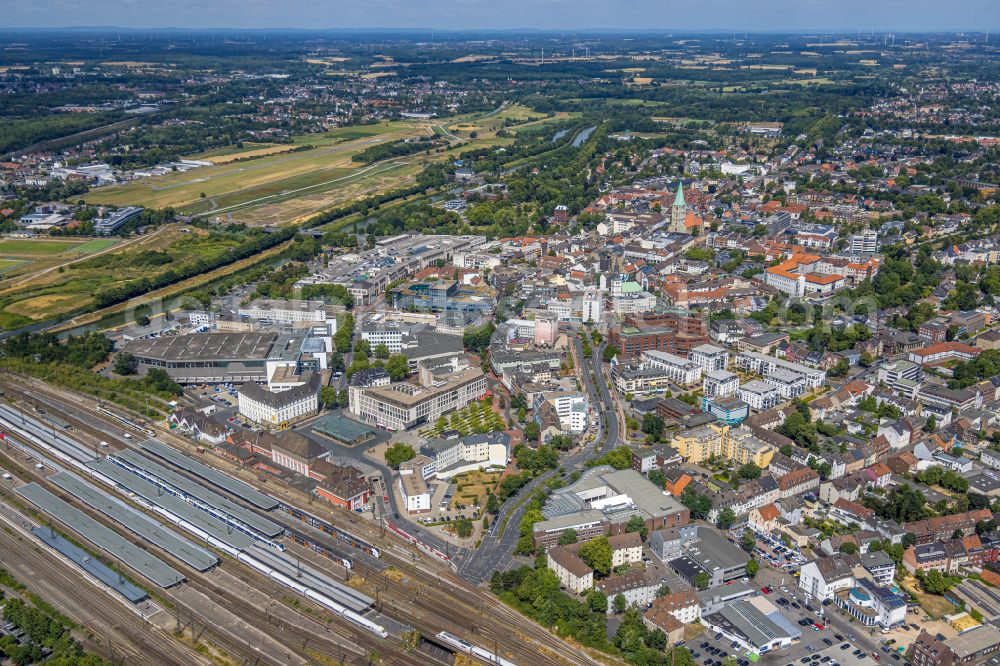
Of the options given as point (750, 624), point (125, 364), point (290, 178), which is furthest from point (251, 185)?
point (750, 624)

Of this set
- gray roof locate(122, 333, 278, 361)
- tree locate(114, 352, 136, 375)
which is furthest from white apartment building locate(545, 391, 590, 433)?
tree locate(114, 352, 136, 375)

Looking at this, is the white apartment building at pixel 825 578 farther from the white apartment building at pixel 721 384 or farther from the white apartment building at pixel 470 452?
the white apartment building at pixel 721 384

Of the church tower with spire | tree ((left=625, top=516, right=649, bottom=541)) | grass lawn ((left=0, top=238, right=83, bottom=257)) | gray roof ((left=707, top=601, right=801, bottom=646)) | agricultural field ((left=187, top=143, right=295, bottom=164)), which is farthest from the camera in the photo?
agricultural field ((left=187, top=143, right=295, bottom=164))

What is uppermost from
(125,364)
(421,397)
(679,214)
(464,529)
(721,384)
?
(679,214)

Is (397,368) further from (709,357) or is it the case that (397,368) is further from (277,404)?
(709,357)

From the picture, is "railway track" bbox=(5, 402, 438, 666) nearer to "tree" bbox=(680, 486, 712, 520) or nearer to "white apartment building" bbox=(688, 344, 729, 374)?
"tree" bbox=(680, 486, 712, 520)

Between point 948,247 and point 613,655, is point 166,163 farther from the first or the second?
point 613,655

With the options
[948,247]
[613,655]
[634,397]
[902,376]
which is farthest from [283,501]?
[948,247]
